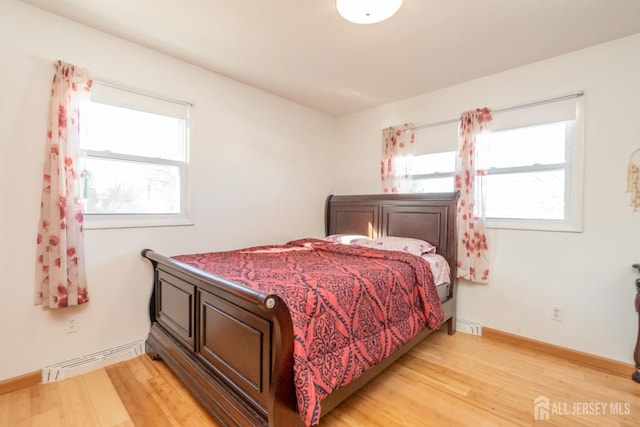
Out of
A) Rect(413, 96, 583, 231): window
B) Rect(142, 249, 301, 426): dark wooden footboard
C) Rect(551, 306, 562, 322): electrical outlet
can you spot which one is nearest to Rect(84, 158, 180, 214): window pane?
Rect(142, 249, 301, 426): dark wooden footboard

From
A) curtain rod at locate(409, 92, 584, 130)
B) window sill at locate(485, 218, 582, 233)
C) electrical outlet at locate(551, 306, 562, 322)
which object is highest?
curtain rod at locate(409, 92, 584, 130)

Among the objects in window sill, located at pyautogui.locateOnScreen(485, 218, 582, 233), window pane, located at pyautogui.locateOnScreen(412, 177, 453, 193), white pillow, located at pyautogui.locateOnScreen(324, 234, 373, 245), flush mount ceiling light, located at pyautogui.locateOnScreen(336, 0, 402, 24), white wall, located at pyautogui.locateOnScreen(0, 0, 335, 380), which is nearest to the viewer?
flush mount ceiling light, located at pyautogui.locateOnScreen(336, 0, 402, 24)

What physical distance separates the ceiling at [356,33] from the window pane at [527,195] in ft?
3.39

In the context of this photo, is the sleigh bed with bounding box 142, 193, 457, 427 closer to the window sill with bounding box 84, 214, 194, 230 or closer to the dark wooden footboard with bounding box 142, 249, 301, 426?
the dark wooden footboard with bounding box 142, 249, 301, 426

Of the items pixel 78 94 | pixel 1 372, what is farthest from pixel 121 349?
pixel 78 94

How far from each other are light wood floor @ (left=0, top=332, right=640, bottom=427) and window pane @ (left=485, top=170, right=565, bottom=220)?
1261mm

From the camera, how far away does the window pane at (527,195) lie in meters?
2.54

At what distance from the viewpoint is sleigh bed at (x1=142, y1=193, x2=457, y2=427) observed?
1310 millimetres

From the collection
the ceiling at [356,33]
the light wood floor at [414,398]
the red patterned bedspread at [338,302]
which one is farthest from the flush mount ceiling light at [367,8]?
the light wood floor at [414,398]

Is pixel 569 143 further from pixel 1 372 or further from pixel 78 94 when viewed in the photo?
pixel 1 372

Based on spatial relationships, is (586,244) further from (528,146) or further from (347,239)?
(347,239)

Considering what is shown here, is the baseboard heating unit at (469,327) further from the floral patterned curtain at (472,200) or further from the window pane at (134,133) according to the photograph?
the window pane at (134,133)

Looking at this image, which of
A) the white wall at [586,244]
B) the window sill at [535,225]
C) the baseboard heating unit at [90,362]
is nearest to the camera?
the baseboard heating unit at [90,362]

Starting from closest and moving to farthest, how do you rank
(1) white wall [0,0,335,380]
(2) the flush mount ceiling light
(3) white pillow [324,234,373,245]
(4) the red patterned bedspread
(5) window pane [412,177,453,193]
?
1. (4) the red patterned bedspread
2. (2) the flush mount ceiling light
3. (1) white wall [0,0,335,380]
4. (5) window pane [412,177,453,193]
5. (3) white pillow [324,234,373,245]
